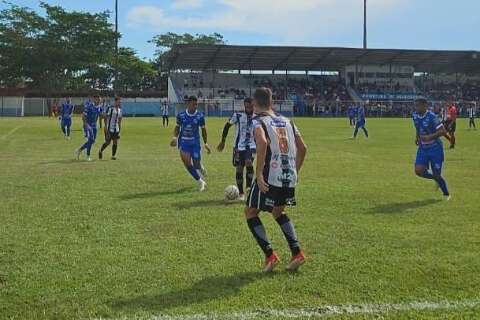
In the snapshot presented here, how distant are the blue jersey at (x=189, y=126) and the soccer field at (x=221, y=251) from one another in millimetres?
977

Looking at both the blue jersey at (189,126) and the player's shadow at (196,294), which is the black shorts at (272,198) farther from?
the blue jersey at (189,126)

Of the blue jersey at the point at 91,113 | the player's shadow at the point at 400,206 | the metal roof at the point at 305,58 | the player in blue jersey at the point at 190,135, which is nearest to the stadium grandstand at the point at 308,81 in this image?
the metal roof at the point at 305,58

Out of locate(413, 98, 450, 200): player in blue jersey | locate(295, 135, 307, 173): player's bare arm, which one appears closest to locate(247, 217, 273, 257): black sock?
locate(295, 135, 307, 173): player's bare arm

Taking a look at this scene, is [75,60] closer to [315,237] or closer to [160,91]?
[160,91]

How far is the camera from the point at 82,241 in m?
7.36

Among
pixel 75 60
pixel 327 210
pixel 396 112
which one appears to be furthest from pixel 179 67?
pixel 327 210

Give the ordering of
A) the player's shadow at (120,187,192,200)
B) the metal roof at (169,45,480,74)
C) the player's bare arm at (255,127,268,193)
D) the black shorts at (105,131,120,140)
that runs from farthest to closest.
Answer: the metal roof at (169,45,480,74)
the black shorts at (105,131,120,140)
the player's shadow at (120,187,192,200)
the player's bare arm at (255,127,268,193)

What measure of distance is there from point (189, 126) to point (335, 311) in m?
7.21

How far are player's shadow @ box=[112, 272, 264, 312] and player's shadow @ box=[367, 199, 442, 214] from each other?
4019 mm

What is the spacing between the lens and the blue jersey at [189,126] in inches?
461

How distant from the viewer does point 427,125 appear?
10.6m

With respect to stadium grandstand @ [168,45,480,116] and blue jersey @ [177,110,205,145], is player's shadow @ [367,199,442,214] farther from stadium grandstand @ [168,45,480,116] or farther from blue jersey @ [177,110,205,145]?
stadium grandstand @ [168,45,480,116]

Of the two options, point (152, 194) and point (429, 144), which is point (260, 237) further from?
point (429, 144)

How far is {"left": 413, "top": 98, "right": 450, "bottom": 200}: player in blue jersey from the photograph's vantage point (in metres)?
10.5
